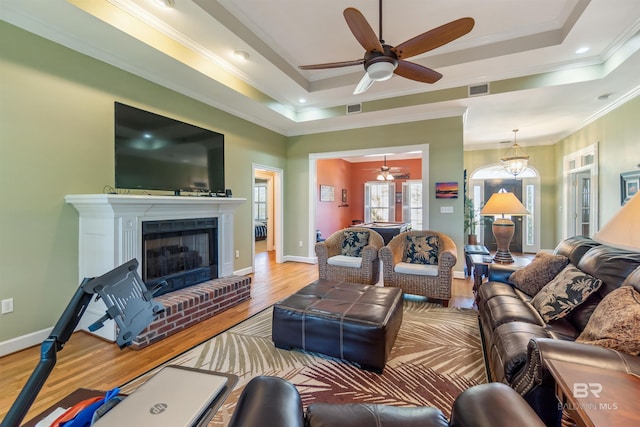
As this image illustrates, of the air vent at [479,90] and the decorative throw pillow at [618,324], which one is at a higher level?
the air vent at [479,90]

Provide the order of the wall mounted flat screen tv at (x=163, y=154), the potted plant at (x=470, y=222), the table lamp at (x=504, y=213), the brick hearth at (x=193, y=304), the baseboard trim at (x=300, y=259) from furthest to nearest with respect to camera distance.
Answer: the potted plant at (x=470, y=222)
the baseboard trim at (x=300, y=259)
the table lamp at (x=504, y=213)
the wall mounted flat screen tv at (x=163, y=154)
the brick hearth at (x=193, y=304)

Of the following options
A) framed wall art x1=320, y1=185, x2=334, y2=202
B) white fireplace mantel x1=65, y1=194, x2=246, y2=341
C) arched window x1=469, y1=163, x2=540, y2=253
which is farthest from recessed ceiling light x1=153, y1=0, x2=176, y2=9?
arched window x1=469, y1=163, x2=540, y2=253

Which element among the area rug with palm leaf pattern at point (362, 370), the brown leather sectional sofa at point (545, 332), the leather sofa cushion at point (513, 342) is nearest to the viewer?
the brown leather sectional sofa at point (545, 332)

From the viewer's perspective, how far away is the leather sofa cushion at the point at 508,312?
200 cm

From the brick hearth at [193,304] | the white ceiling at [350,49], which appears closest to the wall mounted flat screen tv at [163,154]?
the white ceiling at [350,49]

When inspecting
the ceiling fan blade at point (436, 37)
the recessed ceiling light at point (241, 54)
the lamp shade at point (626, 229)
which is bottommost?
the lamp shade at point (626, 229)

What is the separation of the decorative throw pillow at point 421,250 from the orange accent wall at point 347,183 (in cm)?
396

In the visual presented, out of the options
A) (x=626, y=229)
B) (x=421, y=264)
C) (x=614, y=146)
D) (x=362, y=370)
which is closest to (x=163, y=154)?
(x=362, y=370)

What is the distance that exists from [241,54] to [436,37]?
2.31 meters

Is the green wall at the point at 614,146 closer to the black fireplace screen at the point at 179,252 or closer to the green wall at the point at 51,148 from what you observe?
the green wall at the point at 51,148

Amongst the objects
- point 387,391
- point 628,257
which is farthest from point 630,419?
point 628,257

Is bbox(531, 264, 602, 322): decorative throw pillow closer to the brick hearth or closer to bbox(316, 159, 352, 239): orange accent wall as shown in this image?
the brick hearth

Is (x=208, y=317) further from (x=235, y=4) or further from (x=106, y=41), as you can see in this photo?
(x=235, y=4)

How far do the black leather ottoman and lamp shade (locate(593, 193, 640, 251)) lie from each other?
1.42 m
